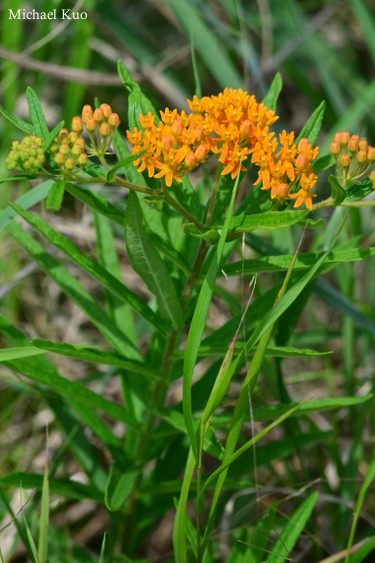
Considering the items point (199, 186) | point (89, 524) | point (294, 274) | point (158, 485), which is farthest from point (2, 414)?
point (294, 274)

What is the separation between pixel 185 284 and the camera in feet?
5.93

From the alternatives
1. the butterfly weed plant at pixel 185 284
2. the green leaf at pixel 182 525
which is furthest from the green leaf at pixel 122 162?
the green leaf at pixel 182 525

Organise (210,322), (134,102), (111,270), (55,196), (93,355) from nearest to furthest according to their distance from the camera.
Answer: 1. (55,196)
2. (93,355)
3. (134,102)
4. (111,270)
5. (210,322)

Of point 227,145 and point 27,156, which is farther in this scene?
point 227,145

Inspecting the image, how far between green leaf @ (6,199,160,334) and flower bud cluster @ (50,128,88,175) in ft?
0.55

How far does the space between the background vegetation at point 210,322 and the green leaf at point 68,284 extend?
0.66 feet

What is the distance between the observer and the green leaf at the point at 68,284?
183cm

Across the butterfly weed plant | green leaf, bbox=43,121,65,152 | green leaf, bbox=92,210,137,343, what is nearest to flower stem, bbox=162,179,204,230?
the butterfly weed plant

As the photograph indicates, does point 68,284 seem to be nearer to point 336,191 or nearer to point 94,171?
point 94,171

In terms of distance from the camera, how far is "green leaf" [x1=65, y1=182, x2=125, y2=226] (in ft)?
4.81

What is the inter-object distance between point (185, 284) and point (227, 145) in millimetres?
439

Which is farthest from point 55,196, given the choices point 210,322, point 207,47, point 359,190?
point 207,47

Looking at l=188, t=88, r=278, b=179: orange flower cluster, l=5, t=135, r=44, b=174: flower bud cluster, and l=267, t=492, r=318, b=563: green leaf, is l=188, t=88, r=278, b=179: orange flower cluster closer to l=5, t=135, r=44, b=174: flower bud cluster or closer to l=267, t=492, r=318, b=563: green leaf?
l=5, t=135, r=44, b=174: flower bud cluster

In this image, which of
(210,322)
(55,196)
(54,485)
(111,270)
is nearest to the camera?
(55,196)
